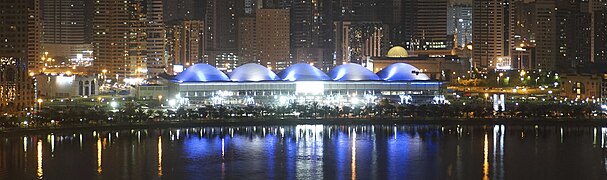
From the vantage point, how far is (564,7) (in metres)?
48.9

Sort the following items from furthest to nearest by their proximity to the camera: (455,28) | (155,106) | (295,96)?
1. (455,28)
2. (295,96)
3. (155,106)

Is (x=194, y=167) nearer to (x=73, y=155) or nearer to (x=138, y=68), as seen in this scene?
(x=73, y=155)

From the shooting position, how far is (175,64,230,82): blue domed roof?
117ft

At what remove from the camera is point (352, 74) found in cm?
3722

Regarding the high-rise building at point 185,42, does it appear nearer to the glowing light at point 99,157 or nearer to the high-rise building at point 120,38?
the high-rise building at point 120,38

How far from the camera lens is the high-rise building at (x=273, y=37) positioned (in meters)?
51.2

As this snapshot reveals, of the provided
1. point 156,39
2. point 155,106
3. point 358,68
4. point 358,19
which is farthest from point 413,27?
point 155,106

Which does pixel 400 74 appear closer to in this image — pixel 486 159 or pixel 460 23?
pixel 486 159

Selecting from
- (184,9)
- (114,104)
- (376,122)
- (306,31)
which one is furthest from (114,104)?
(184,9)

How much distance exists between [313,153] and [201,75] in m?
11.7

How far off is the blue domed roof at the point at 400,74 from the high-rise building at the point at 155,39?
368 inches

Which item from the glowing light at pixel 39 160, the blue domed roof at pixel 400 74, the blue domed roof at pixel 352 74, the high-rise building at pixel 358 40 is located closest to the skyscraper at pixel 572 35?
the high-rise building at pixel 358 40

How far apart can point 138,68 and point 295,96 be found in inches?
365

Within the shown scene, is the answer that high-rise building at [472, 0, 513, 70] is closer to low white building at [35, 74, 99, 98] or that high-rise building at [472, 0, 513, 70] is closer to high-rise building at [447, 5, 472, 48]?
high-rise building at [447, 5, 472, 48]
